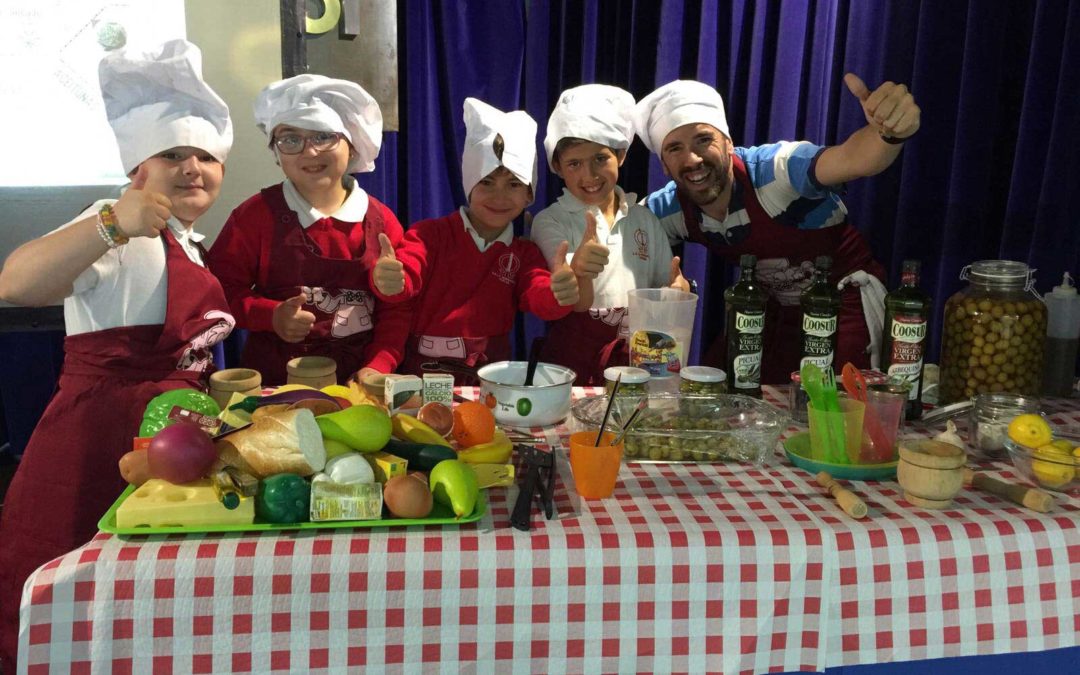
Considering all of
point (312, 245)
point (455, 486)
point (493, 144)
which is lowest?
point (455, 486)

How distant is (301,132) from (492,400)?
796 mm

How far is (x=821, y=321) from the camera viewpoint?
1.47 metres

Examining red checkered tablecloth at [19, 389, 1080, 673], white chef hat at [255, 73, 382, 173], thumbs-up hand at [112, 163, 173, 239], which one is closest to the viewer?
red checkered tablecloth at [19, 389, 1080, 673]

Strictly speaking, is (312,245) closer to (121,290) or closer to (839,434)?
(121,290)

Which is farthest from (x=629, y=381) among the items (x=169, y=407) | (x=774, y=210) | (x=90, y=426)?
(x=90, y=426)

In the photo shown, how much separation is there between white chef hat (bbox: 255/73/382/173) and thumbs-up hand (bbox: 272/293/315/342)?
358mm

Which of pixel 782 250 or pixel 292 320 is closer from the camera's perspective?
pixel 292 320

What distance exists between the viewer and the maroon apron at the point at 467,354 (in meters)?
1.97

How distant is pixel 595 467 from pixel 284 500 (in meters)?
0.38

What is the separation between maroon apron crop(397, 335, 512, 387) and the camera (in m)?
1.97

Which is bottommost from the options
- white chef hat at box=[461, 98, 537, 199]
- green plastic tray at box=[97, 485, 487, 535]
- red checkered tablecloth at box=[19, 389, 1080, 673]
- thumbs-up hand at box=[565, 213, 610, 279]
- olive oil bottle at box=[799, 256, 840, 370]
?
red checkered tablecloth at box=[19, 389, 1080, 673]

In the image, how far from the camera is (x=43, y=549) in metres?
1.42

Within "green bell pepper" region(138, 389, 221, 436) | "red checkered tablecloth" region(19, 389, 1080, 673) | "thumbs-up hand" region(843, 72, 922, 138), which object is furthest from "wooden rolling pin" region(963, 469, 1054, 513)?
"green bell pepper" region(138, 389, 221, 436)

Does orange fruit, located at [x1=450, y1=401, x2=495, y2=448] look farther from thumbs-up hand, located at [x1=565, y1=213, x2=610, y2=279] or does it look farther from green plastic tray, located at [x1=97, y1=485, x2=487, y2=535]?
thumbs-up hand, located at [x1=565, y1=213, x2=610, y2=279]
